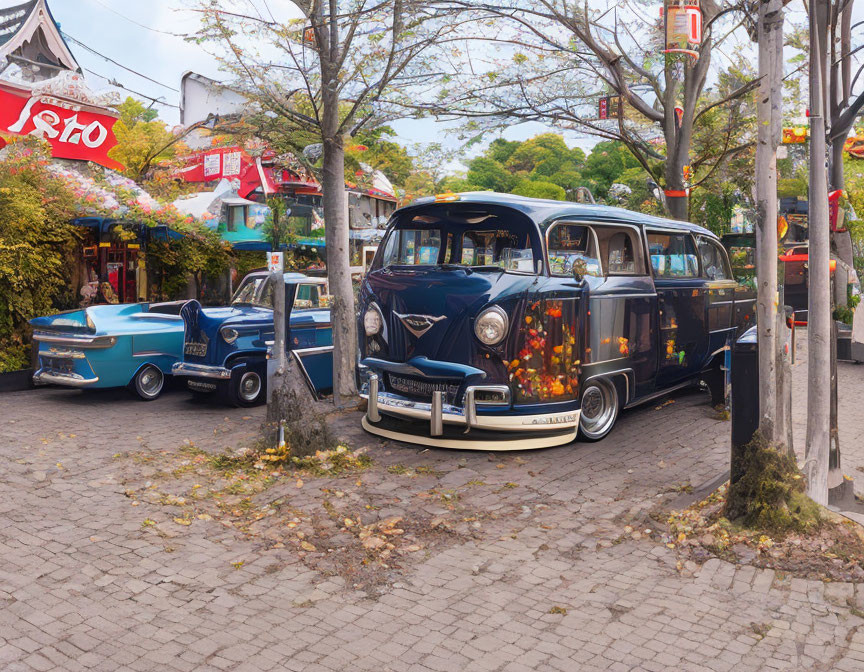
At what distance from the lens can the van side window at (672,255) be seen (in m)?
9.19

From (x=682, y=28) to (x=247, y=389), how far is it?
804 centimetres

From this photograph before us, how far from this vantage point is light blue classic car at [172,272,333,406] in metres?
10.3

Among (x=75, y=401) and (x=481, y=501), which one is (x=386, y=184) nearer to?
(x=75, y=401)

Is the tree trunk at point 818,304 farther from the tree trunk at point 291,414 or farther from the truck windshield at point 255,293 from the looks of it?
the truck windshield at point 255,293

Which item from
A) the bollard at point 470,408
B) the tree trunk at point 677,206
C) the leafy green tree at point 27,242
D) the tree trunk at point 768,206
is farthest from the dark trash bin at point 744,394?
the leafy green tree at point 27,242

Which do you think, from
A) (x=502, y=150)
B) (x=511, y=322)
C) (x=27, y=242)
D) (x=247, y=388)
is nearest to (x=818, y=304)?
(x=511, y=322)

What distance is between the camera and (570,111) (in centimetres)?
1606

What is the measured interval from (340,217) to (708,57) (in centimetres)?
832

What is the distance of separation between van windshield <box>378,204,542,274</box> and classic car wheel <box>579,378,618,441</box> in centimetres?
158

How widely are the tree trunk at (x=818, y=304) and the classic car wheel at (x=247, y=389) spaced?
702cm

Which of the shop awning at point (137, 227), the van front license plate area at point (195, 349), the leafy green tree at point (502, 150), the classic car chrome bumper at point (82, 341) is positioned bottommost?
the van front license plate area at point (195, 349)

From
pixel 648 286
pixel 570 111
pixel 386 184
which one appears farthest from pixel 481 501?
pixel 386 184

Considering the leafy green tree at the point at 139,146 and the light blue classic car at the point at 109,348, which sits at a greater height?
the leafy green tree at the point at 139,146

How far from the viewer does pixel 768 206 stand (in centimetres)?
546
